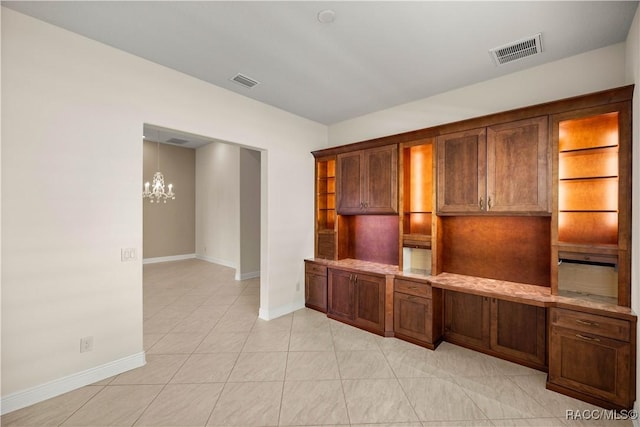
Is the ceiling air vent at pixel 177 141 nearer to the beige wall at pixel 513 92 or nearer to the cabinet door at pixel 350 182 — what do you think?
the cabinet door at pixel 350 182

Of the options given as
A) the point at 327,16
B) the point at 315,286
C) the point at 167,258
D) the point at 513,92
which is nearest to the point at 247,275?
the point at 315,286

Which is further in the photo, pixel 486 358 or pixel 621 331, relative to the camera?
pixel 486 358

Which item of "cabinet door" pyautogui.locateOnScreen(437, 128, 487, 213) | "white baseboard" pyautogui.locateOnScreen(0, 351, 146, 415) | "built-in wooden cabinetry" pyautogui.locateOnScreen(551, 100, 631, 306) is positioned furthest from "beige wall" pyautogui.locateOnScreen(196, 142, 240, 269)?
"built-in wooden cabinetry" pyautogui.locateOnScreen(551, 100, 631, 306)

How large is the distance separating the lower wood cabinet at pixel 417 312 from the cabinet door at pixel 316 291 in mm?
1188

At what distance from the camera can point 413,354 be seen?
9.83 ft

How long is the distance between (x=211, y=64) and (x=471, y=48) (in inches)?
103

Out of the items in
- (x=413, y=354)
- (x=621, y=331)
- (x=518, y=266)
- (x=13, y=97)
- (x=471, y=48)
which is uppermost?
(x=471, y=48)

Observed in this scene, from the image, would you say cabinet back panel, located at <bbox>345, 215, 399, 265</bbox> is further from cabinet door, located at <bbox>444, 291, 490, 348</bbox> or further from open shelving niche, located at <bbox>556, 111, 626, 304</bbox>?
open shelving niche, located at <bbox>556, 111, 626, 304</bbox>

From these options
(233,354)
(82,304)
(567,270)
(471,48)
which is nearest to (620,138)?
(567,270)

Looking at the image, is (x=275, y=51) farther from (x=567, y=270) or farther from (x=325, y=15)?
(x=567, y=270)

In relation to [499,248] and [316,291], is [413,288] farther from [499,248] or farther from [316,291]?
[316,291]

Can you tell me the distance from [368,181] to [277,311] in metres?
2.39

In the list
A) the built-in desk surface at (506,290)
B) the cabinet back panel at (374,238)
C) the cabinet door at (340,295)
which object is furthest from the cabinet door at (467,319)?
the cabinet door at (340,295)

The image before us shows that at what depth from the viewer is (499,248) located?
3102mm
